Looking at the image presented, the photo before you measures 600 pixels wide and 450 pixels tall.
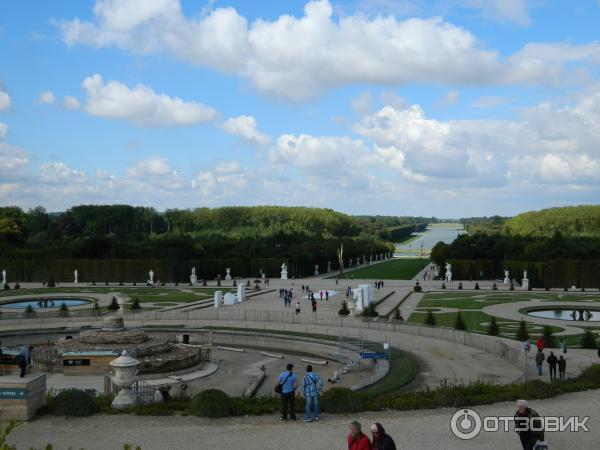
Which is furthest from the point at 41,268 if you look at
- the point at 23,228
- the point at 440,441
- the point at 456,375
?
the point at 440,441

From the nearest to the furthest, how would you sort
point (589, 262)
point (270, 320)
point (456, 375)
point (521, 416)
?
point (521, 416) → point (456, 375) → point (270, 320) → point (589, 262)

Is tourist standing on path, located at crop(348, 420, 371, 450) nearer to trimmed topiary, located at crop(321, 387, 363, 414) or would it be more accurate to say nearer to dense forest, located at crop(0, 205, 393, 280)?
trimmed topiary, located at crop(321, 387, 363, 414)

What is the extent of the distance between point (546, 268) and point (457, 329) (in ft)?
133

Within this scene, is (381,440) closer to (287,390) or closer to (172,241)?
(287,390)

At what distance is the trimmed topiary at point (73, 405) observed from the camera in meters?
14.3

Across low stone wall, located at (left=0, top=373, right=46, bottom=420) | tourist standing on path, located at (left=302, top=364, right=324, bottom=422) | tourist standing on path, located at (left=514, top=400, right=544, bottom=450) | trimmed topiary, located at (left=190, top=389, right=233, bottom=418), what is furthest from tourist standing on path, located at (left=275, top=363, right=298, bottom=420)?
low stone wall, located at (left=0, top=373, right=46, bottom=420)

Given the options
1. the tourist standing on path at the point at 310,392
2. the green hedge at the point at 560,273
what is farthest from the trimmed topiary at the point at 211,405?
the green hedge at the point at 560,273

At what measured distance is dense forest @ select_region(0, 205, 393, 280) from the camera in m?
76.7

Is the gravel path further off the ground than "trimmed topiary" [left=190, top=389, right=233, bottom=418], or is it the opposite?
"trimmed topiary" [left=190, top=389, right=233, bottom=418]

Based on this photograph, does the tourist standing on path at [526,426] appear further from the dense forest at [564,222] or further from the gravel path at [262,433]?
the dense forest at [564,222]

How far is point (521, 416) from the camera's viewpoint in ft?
34.1

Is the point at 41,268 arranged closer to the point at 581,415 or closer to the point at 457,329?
the point at 457,329

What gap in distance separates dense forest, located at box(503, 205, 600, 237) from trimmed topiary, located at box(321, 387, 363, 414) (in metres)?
130

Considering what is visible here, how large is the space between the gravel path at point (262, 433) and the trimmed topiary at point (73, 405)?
9.6 inches
